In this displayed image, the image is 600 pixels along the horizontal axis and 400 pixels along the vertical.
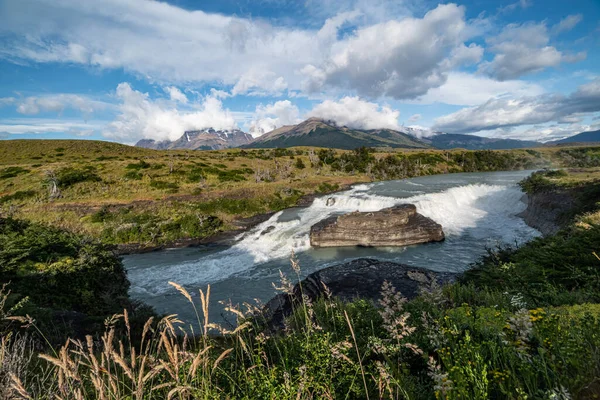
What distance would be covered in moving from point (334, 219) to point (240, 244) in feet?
32.3

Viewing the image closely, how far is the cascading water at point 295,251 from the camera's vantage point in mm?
18656

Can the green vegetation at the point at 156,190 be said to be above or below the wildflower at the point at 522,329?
below

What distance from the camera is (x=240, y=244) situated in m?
27.3

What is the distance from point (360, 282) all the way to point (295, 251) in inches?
494

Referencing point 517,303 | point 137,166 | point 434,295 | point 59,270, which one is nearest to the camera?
point 517,303

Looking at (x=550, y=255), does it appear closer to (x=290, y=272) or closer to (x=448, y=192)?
(x=290, y=272)

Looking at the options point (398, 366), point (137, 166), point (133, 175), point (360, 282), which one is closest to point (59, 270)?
point (360, 282)

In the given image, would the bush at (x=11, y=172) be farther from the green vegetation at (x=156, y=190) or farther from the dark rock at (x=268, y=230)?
the dark rock at (x=268, y=230)

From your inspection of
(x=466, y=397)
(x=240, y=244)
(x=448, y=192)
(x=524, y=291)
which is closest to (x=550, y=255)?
(x=524, y=291)

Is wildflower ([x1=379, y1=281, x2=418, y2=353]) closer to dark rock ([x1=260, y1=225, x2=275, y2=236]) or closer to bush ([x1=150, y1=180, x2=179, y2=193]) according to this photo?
dark rock ([x1=260, y1=225, x2=275, y2=236])

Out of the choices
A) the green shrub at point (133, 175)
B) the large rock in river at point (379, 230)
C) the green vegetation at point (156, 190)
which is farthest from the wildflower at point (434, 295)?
the green shrub at point (133, 175)

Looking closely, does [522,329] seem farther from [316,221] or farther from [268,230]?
[316,221]

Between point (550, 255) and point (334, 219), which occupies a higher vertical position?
point (550, 255)

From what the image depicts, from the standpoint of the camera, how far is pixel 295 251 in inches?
927
